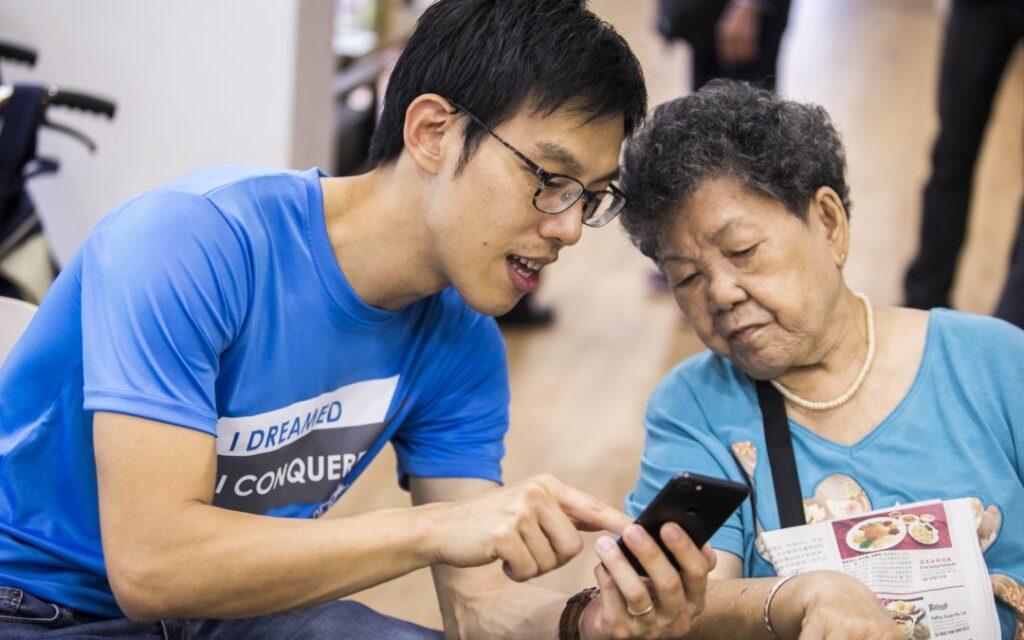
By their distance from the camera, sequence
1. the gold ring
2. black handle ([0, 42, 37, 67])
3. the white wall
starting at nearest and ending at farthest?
the gold ring
black handle ([0, 42, 37, 67])
the white wall

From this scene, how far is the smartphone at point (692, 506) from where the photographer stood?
1.26m

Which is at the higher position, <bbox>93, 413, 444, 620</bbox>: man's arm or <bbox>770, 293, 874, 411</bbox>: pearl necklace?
<bbox>770, 293, 874, 411</bbox>: pearl necklace

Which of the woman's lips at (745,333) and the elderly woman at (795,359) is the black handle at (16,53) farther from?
the woman's lips at (745,333)

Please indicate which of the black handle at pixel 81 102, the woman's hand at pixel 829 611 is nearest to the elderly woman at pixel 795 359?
the woman's hand at pixel 829 611

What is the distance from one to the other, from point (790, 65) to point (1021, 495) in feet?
20.0

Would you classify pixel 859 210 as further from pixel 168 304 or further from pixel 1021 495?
pixel 168 304

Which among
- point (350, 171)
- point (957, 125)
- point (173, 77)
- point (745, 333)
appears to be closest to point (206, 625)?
point (745, 333)

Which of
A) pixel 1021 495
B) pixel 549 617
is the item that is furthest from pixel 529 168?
pixel 1021 495

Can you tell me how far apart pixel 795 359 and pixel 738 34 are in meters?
2.52

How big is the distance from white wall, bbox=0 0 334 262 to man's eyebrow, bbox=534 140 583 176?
1.63m

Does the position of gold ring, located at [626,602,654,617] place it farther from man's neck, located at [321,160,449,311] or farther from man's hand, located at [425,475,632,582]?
man's neck, located at [321,160,449,311]

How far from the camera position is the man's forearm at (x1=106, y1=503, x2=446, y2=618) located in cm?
135

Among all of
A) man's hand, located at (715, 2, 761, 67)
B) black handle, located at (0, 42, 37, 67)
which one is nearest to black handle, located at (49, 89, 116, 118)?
black handle, located at (0, 42, 37, 67)

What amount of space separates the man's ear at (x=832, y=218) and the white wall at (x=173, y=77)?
166 centimetres
